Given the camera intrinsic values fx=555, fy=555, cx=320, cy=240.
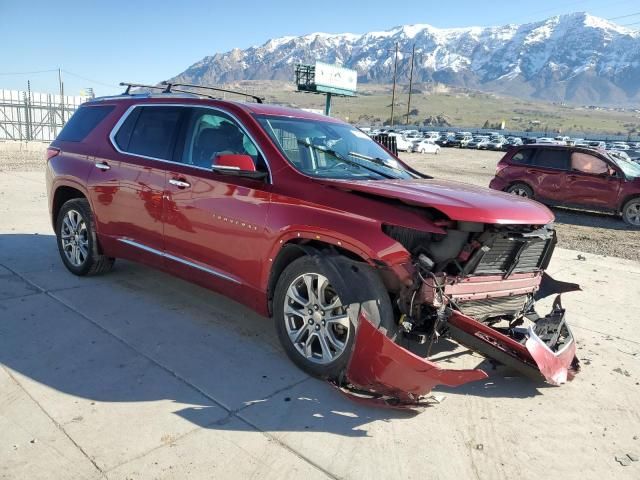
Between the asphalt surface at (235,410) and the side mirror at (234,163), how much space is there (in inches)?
54.7

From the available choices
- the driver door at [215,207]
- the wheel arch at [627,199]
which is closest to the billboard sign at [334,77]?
the wheel arch at [627,199]

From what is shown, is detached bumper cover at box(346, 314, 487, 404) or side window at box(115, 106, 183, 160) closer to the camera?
detached bumper cover at box(346, 314, 487, 404)

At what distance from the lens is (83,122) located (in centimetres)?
589

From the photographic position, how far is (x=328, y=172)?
428cm

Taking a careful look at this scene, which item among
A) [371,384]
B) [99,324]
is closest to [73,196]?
[99,324]

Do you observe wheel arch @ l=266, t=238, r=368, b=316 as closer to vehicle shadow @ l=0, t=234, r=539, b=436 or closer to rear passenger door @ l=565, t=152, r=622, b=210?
vehicle shadow @ l=0, t=234, r=539, b=436

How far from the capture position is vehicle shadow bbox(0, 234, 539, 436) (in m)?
3.48

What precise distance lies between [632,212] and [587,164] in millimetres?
1533

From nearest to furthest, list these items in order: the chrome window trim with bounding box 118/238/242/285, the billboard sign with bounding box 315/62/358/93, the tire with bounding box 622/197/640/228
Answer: the chrome window trim with bounding box 118/238/242/285
the tire with bounding box 622/197/640/228
the billboard sign with bounding box 315/62/358/93

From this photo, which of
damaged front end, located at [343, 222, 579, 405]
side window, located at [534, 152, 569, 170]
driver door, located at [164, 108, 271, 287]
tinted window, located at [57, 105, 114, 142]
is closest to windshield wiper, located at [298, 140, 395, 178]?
driver door, located at [164, 108, 271, 287]

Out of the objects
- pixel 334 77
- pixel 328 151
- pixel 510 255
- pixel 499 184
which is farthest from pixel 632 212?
pixel 334 77

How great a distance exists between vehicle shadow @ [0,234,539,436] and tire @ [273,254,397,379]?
16 cm

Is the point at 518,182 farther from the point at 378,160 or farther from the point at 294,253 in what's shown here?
the point at 294,253

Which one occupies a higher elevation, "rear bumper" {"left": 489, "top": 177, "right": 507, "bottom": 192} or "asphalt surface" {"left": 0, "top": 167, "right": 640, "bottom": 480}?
"rear bumper" {"left": 489, "top": 177, "right": 507, "bottom": 192}
